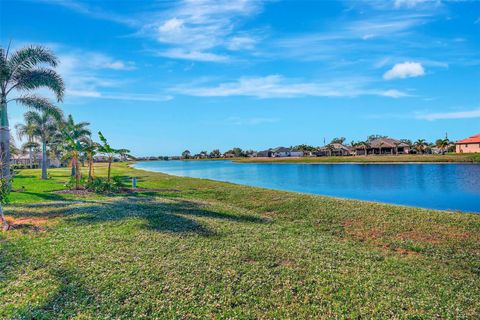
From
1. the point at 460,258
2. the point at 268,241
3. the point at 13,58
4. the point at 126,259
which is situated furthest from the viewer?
the point at 13,58

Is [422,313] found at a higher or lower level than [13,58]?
lower

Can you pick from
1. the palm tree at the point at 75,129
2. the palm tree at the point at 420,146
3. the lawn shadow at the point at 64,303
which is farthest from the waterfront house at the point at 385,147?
the lawn shadow at the point at 64,303

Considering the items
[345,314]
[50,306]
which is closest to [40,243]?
[50,306]

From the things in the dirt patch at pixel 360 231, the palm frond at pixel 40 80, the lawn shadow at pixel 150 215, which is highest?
the palm frond at pixel 40 80

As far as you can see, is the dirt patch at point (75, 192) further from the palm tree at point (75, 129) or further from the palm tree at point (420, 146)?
the palm tree at point (420, 146)

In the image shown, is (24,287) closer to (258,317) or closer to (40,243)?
(40,243)

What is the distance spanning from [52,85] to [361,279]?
78.8ft

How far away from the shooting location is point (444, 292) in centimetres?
830

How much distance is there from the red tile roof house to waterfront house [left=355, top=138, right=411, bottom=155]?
18.9 meters

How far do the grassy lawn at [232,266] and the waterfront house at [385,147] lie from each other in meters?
113

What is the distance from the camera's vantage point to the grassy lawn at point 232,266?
7.30 meters

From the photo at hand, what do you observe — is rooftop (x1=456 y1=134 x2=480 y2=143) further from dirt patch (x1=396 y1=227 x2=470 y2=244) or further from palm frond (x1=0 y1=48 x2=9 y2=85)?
palm frond (x1=0 y1=48 x2=9 y2=85)

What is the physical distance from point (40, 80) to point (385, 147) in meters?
121

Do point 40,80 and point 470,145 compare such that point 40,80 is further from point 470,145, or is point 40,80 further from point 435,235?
point 470,145
